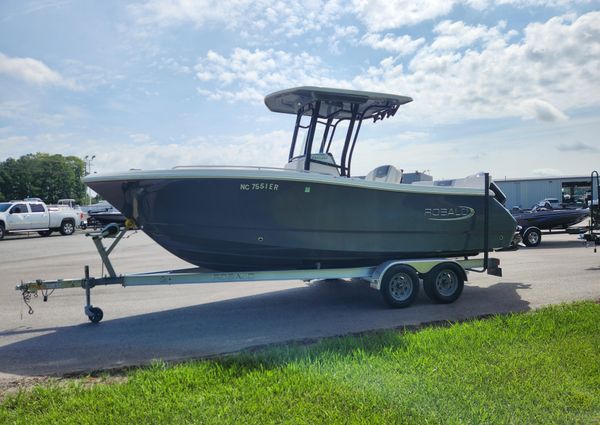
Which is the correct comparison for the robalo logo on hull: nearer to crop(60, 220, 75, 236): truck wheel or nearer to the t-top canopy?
the t-top canopy

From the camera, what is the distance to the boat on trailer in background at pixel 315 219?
20.0 ft

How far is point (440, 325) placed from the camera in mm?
5828

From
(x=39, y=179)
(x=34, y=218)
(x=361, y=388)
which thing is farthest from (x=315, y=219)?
(x=39, y=179)

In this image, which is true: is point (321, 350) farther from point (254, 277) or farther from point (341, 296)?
point (341, 296)

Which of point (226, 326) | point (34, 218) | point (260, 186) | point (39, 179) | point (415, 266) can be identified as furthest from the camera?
point (39, 179)

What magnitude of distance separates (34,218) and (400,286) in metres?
23.6

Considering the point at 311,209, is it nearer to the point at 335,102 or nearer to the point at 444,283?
the point at 335,102

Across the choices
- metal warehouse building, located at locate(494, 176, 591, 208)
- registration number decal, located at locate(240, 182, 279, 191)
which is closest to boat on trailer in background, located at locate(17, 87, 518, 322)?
registration number decal, located at locate(240, 182, 279, 191)

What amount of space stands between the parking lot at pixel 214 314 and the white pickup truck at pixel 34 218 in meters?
15.5

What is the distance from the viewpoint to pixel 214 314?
674 centimetres

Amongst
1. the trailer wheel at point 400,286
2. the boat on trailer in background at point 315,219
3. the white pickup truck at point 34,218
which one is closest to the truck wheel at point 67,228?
the white pickup truck at point 34,218

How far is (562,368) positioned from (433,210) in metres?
3.50

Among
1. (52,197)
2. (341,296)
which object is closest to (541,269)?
(341,296)

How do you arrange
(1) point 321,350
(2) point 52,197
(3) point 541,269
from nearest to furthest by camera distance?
1. (1) point 321,350
2. (3) point 541,269
3. (2) point 52,197
